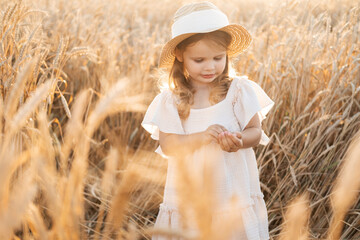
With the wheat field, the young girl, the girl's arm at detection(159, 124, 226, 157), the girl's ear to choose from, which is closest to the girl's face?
the young girl

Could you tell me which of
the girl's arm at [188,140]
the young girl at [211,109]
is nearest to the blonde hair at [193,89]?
the young girl at [211,109]

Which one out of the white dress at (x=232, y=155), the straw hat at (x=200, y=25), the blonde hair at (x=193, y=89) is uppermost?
the straw hat at (x=200, y=25)

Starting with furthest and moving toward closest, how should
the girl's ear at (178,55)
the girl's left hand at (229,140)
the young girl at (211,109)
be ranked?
the girl's ear at (178,55) → the young girl at (211,109) → the girl's left hand at (229,140)

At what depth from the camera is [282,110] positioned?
234 cm

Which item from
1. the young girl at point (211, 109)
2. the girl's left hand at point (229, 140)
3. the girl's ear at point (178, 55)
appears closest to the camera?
the girl's left hand at point (229, 140)

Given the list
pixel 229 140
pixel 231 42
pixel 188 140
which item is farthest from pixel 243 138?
pixel 231 42

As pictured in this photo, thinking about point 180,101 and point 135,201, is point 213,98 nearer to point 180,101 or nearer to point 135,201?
point 180,101

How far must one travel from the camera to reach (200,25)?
4.97 feet

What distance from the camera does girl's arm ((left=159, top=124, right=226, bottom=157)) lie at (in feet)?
4.84

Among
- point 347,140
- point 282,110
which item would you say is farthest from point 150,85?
point 347,140

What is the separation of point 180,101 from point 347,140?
110 centimetres

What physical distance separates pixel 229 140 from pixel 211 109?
208 millimetres

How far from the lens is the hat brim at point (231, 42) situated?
5.22ft

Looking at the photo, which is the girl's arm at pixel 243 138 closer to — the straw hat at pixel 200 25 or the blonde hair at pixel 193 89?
the blonde hair at pixel 193 89
